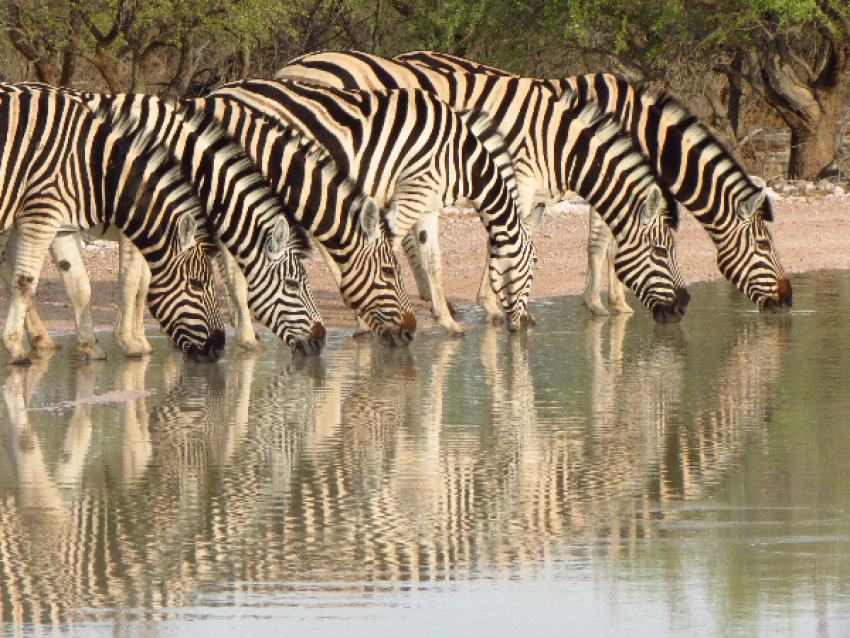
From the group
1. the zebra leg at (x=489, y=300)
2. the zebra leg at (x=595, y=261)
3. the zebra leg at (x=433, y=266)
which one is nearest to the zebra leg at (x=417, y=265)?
the zebra leg at (x=489, y=300)

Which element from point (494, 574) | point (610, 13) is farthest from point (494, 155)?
point (610, 13)

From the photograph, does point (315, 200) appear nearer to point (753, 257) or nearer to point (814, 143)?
point (753, 257)

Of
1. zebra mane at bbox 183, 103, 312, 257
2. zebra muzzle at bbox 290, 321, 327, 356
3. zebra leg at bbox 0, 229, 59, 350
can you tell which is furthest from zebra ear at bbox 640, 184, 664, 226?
zebra leg at bbox 0, 229, 59, 350

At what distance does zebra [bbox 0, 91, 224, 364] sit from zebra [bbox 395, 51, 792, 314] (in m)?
3.64

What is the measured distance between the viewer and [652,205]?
11.4 meters

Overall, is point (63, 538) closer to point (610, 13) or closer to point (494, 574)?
point (494, 574)

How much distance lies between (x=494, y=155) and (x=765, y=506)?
5.90 metres

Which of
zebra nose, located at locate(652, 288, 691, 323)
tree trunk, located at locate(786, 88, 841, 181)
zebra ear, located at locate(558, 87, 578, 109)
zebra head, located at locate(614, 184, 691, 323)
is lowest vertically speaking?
zebra nose, located at locate(652, 288, 691, 323)

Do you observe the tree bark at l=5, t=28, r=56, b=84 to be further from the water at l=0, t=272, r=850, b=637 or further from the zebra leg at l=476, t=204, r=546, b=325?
the water at l=0, t=272, r=850, b=637

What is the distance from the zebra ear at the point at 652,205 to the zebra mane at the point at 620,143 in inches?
6.0

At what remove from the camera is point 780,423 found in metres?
7.26

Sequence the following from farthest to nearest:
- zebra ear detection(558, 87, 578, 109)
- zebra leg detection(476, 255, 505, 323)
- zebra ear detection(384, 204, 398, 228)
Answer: zebra ear detection(558, 87, 578, 109)
zebra leg detection(476, 255, 505, 323)
zebra ear detection(384, 204, 398, 228)

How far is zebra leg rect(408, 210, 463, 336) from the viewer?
35.5ft

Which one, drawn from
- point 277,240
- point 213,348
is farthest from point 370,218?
point 213,348
